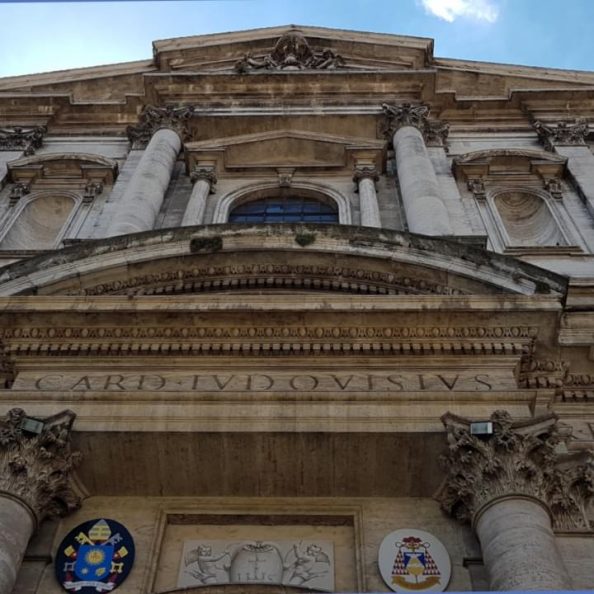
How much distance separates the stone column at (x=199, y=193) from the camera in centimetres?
1572

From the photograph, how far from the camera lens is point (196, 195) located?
1670 cm

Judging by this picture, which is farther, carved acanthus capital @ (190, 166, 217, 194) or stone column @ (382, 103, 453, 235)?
carved acanthus capital @ (190, 166, 217, 194)

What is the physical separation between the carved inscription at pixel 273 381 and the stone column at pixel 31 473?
2.84 feet

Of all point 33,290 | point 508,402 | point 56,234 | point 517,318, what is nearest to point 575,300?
point 517,318

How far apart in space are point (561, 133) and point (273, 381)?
38.8 feet

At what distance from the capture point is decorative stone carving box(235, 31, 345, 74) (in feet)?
72.4

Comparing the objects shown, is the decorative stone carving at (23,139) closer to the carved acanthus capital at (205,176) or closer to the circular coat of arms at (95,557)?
the carved acanthus capital at (205,176)

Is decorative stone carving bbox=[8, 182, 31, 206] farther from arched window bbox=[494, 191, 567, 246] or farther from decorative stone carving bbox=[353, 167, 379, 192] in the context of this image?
arched window bbox=[494, 191, 567, 246]

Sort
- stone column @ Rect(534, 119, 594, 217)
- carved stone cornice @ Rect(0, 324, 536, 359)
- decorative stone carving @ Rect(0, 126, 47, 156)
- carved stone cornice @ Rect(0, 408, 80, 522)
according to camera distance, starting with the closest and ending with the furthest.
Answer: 1. carved stone cornice @ Rect(0, 408, 80, 522)
2. carved stone cornice @ Rect(0, 324, 536, 359)
3. stone column @ Rect(534, 119, 594, 217)
4. decorative stone carving @ Rect(0, 126, 47, 156)

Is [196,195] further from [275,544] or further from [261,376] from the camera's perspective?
[275,544]

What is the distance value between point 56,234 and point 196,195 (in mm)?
2922

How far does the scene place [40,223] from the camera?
1739 cm

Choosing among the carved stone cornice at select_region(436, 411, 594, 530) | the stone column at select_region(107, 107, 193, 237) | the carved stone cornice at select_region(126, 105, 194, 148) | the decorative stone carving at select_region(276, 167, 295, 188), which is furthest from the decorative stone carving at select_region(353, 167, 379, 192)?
the carved stone cornice at select_region(436, 411, 594, 530)

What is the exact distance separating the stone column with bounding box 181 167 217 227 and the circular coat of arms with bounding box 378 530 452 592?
26.8 ft
